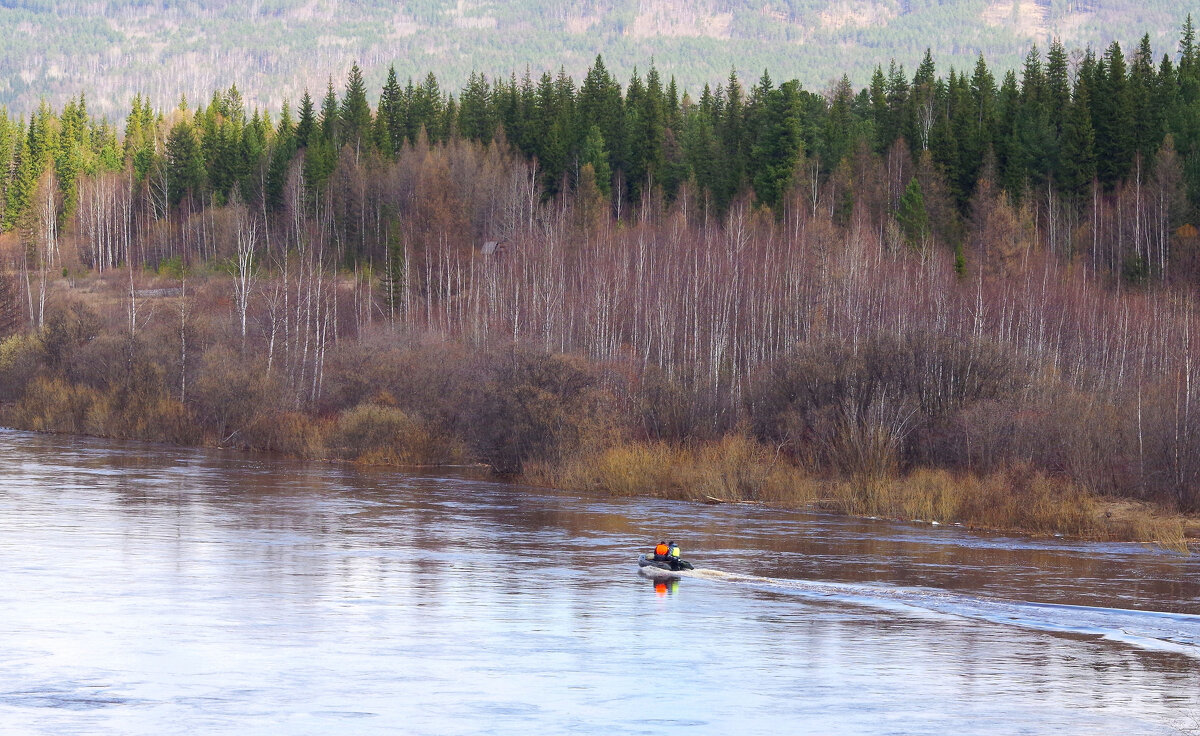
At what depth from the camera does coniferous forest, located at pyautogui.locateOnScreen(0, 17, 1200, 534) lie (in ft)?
147

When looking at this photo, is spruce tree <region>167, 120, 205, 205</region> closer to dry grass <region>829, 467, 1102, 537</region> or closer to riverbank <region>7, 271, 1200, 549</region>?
riverbank <region>7, 271, 1200, 549</region>

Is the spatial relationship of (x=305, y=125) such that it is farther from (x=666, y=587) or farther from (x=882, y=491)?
(x=666, y=587)

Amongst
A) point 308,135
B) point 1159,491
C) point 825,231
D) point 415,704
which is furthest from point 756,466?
point 308,135

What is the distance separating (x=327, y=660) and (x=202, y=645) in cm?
213

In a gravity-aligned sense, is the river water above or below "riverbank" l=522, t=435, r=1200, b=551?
below

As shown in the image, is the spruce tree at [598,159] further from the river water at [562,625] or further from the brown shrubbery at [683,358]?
the river water at [562,625]

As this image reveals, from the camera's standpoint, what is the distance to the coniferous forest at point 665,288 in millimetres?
44844

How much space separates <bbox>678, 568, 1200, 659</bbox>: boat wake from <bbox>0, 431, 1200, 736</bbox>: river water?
0.08 meters

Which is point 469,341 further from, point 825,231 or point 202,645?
point 202,645

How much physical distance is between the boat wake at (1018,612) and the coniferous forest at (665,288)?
12.2 m

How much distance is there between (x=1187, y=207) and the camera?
81.2m

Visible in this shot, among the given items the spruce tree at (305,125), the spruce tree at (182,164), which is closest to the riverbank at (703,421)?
the spruce tree at (305,125)

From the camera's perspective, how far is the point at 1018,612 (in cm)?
2469

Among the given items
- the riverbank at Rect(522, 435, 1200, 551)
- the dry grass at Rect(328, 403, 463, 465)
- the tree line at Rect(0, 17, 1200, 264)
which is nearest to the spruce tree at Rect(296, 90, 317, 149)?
the tree line at Rect(0, 17, 1200, 264)
